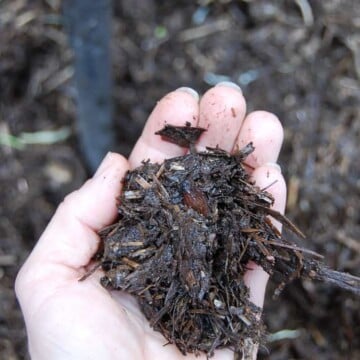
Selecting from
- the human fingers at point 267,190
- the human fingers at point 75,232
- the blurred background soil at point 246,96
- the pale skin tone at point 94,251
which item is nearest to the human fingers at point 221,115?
the pale skin tone at point 94,251

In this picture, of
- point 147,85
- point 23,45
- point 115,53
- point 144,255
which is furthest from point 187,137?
point 23,45

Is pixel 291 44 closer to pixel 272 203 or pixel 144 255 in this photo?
pixel 272 203

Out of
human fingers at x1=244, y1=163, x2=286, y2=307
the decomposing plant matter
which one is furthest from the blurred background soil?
the decomposing plant matter

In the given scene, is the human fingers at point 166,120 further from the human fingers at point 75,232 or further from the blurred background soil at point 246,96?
the blurred background soil at point 246,96

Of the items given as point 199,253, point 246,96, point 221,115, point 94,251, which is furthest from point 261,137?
point 246,96

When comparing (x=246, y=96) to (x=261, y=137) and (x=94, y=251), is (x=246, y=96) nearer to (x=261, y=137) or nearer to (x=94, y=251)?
(x=261, y=137)

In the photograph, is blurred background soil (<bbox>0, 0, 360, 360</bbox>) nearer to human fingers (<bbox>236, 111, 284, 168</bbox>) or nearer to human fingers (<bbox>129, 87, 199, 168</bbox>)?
human fingers (<bbox>236, 111, 284, 168</bbox>)
